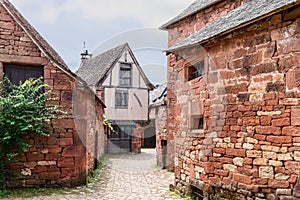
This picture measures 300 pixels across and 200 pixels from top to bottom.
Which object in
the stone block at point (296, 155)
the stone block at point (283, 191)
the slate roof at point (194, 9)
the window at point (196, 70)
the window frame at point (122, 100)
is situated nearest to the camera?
the stone block at point (296, 155)

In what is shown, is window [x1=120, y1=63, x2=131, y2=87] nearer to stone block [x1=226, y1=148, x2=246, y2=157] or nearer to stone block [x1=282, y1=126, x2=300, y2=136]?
stone block [x1=226, y1=148, x2=246, y2=157]

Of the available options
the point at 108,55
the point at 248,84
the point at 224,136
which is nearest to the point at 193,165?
the point at 224,136

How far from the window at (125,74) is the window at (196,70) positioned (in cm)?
1132

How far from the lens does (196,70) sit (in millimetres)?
6871

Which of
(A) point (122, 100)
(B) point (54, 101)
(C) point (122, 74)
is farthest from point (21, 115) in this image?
(C) point (122, 74)

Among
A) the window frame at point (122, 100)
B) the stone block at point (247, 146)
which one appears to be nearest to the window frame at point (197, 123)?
the stone block at point (247, 146)

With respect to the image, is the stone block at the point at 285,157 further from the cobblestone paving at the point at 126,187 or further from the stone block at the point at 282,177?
the cobblestone paving at the point at 126,187

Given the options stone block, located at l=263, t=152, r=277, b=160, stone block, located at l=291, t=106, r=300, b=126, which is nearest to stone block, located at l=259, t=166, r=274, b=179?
stone block, located at l=263, t=152, r=277, b=160

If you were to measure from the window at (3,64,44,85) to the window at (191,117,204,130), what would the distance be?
14.1ft

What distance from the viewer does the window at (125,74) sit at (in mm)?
18109

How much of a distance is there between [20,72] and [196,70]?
15.5 ft

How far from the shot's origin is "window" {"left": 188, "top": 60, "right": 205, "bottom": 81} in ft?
21.6

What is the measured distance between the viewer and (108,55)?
1892 cm

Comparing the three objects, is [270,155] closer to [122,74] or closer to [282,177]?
[282,177]
